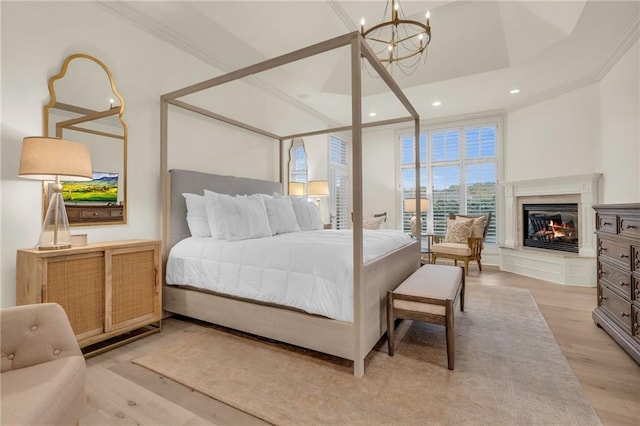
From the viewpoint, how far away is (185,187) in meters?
3.21

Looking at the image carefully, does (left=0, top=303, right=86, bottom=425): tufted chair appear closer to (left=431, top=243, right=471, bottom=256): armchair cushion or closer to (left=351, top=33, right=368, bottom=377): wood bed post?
(left=351, top=33, right=368, bottom=377): wood bed post

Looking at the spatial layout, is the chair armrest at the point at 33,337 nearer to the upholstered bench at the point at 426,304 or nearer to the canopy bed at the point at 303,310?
the canopy bed at the point at 303,310

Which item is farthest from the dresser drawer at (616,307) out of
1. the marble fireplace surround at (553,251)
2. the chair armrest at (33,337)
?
the chair armrest at (33,337)

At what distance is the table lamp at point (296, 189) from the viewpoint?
501cm

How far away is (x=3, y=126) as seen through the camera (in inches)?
82.6

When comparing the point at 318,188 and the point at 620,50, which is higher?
the point at 620,50

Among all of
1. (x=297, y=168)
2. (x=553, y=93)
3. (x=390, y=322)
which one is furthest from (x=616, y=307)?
(x=297, y=168)

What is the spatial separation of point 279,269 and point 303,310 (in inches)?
13.5

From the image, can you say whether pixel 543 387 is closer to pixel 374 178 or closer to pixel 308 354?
pixel 308 354

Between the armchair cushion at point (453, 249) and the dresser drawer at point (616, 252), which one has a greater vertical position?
the dresser drawer at point (616, 252)

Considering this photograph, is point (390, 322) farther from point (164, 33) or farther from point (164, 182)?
point (164, 33)

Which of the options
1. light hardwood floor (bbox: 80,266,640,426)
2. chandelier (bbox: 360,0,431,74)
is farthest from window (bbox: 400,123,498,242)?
light hardwood floor (bbox: 80,266,640,426)

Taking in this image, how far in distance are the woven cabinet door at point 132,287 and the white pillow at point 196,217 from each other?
1.59ft

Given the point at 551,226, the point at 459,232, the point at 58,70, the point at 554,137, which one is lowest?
the point at 459,232
